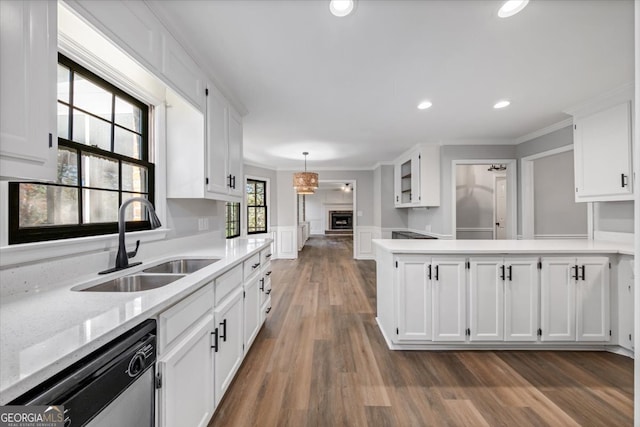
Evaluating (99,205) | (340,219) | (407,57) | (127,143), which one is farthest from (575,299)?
(340,219)

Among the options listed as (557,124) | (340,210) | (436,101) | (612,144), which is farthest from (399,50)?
(340,210)

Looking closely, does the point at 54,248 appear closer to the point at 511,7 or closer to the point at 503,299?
the point at 511,7

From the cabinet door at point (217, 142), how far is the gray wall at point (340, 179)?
4247 mm

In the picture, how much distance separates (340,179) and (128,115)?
18.0 feet

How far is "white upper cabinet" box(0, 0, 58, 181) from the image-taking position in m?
0.77

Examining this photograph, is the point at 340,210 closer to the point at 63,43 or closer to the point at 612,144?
the point at 612,144

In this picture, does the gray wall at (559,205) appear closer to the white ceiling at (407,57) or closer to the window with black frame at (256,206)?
the white ceiling at (407,57)

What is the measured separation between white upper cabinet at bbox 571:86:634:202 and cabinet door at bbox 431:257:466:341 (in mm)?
1702

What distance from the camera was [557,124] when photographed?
342 cm

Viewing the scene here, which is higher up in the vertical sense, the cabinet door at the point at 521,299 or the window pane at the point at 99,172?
the window pane at the point at 99,172

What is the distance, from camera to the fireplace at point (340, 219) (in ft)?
44.2

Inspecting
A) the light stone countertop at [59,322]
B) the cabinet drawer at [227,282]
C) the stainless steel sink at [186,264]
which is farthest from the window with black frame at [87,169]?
the cabinet drawer at [227,282]

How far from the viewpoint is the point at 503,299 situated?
2.27 metres

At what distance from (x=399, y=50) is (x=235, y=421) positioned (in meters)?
2.80
